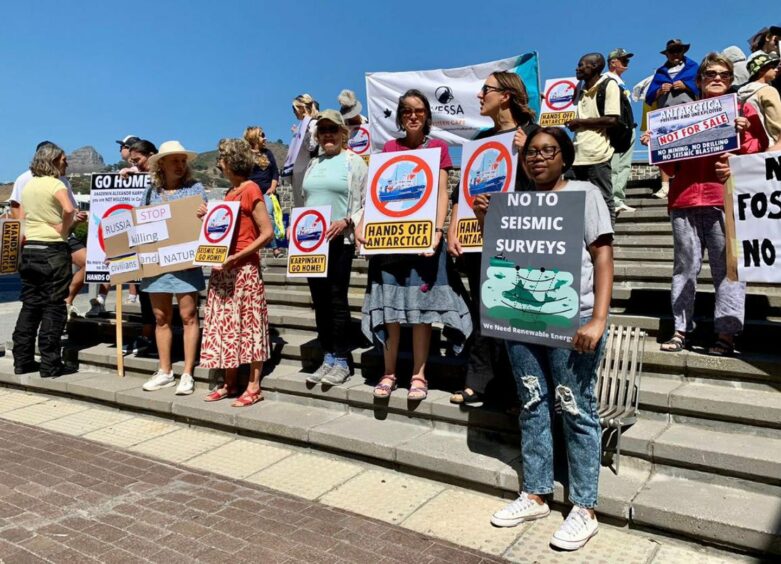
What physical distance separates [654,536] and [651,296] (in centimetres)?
265

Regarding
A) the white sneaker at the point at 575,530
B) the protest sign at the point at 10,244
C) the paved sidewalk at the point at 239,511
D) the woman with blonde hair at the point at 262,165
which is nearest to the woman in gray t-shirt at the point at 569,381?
the white sneaker at the point at 575,530

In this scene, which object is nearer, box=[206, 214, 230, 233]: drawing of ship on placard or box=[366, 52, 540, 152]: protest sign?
box=[206, 214, 230, 233]: drawing of ship on placard

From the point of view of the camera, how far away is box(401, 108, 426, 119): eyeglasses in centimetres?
432

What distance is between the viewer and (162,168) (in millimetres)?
5738

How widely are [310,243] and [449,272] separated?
45.9 inches

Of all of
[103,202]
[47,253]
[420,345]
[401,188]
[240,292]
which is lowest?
[420,345]

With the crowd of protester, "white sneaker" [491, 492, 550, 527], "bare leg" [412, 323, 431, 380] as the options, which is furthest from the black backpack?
"white sneaker" [491, 492, 550, 527]

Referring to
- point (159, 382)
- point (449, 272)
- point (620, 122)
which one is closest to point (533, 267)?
point (449, 272)

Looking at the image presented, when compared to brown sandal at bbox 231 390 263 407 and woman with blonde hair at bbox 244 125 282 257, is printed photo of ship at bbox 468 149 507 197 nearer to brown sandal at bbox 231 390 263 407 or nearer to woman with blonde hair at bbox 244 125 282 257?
brown sandal at bbox 231 390 263 407

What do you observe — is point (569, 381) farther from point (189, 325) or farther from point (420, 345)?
point (189, 325)

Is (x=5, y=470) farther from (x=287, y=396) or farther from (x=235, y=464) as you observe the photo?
(x=287, y=396)

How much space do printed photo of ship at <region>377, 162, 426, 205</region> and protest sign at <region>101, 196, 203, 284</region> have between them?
2.04 metres

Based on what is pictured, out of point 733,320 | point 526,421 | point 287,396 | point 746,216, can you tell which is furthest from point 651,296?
point 287,396

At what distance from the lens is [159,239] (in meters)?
5.68
